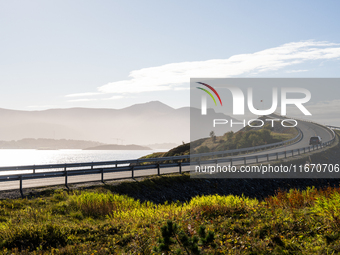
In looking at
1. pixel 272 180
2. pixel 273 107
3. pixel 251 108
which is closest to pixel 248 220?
pixel 272 180

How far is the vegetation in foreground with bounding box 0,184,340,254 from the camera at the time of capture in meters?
7.18

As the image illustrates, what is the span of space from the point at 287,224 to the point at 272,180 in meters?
17.7

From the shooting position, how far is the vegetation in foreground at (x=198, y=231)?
23.5 ft

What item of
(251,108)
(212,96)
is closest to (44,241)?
(251,108)

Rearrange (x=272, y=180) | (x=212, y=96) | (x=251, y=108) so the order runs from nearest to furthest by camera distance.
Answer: (x=272, y=180) < (x=251, y=108) < (x=212, y=96)

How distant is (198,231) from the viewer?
7188 millimetres

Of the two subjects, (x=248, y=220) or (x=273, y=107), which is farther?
(x=273, y=107)

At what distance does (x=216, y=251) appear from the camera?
729 centimetres

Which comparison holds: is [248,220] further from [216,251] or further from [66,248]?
[66,248]

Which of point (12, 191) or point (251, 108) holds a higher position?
point (251, 108)

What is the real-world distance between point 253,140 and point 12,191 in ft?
174

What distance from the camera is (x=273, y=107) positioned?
3516 centimetres

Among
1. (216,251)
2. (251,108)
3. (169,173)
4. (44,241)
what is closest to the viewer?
(216,251)

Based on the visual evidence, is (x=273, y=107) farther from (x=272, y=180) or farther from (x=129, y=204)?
(x=129, y=204)
